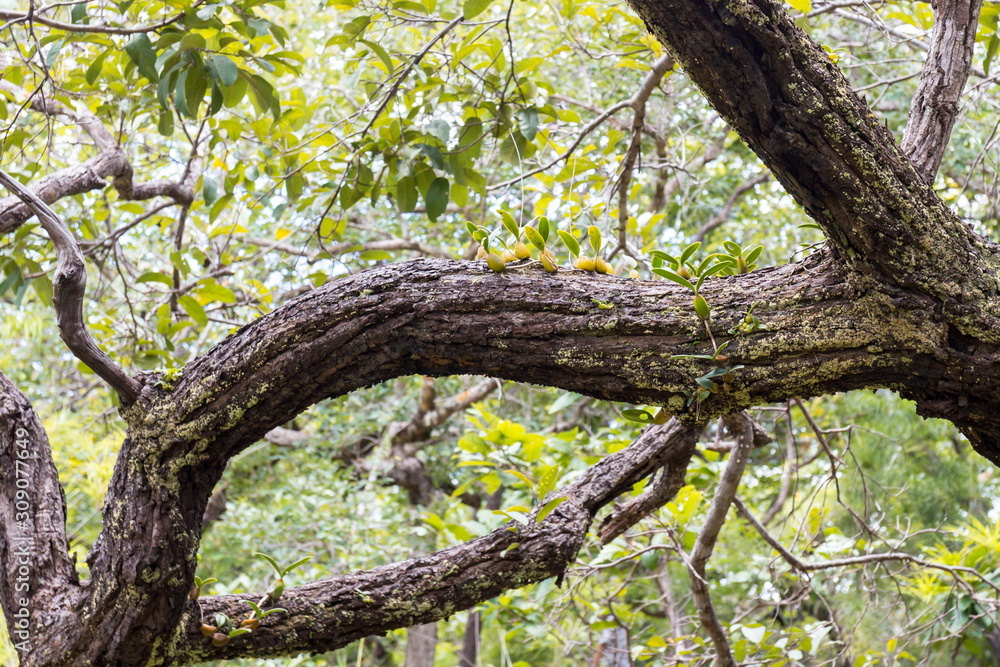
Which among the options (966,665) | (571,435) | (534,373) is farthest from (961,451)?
(534,373)

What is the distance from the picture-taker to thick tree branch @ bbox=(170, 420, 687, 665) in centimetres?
135

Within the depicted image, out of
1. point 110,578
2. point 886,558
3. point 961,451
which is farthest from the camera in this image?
point 961,451

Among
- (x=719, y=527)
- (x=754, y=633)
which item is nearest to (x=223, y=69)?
(x=719, y=527)

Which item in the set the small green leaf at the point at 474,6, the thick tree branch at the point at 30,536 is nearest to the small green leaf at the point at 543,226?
the small green leaf at the point at 474,6

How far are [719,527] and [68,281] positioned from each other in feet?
4.81

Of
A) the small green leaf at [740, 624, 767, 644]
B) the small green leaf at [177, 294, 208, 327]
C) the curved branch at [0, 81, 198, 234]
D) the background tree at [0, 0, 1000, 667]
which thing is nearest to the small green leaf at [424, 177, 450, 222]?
the background tree at [0, 0, 1000, 667]

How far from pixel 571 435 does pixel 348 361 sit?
1.14m

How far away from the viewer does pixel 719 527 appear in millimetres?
1843

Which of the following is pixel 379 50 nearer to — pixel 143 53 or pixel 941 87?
pixel 143 53

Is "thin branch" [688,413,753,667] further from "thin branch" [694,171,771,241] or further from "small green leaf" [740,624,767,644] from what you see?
"thin branch" [694,171,771,241]

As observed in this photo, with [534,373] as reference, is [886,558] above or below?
below

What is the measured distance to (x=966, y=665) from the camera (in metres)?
4.14

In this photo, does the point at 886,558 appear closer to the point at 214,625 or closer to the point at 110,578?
the point at 214,625

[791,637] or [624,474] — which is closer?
[624,474]
